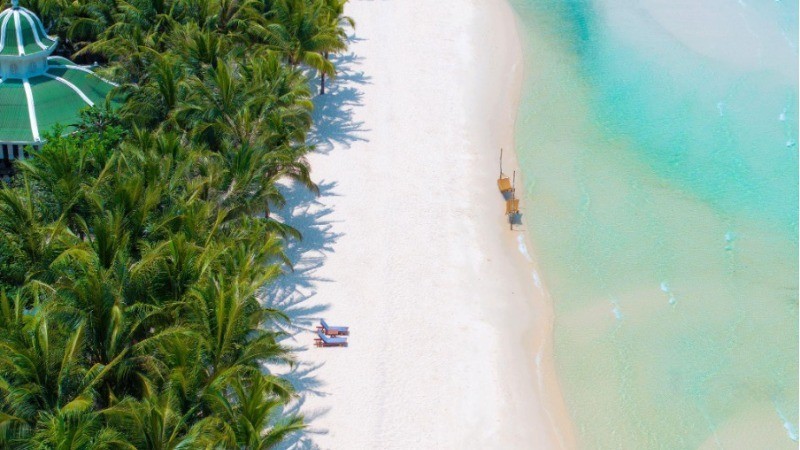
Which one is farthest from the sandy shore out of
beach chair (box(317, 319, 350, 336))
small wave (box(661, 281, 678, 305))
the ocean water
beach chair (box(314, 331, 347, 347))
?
small wave (box(661, 281, 678, 305))

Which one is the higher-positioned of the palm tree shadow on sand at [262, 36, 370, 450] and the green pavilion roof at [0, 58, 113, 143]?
the green pavilion roof at [0, 58, 113, 143]

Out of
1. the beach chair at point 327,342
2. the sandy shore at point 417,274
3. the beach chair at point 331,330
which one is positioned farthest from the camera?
the beach chair at point 331,330

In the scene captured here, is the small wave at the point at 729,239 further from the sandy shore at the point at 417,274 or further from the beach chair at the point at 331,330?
the beach chair at the point at 331,330

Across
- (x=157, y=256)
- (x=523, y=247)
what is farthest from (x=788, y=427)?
(x=157, y=256)

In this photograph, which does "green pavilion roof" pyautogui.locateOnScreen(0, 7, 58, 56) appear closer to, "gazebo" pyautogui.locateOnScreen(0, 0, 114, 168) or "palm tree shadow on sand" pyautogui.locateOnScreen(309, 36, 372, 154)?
"gazebo" pyautogui.locateOnScreen(0, 0, 114, 168)

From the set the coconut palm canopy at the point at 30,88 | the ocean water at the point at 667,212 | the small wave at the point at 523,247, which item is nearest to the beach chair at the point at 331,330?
the ocean water at the point at 667,212

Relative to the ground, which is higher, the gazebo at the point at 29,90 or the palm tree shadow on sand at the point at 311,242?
the gazebo at the point at 29,90
